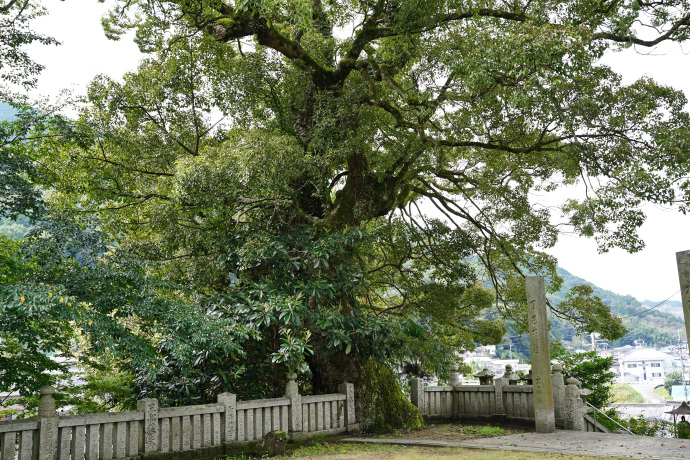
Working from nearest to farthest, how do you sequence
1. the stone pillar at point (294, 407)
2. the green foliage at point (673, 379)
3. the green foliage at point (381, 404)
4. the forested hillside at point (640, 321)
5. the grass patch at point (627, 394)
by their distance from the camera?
the stone pillar at point (294, 407) → the green foliage at point (381, 404) → the green foliage at point (673, 379) → the grass patch at point (627, 394) → the forested hillside at point (640, 321)

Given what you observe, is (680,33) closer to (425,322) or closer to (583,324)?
(583,324)

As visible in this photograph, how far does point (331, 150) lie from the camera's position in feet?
33.3

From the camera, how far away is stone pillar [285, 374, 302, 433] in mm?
9383

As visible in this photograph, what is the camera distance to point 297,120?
12.1m

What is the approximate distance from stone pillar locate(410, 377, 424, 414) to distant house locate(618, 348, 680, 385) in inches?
2664

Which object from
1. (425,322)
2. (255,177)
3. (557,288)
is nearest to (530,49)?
(255,177)

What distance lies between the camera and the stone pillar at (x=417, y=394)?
489 inches

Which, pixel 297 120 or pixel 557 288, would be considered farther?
pixel 557 288

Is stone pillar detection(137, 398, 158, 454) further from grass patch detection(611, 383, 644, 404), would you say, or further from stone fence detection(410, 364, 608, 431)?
grass patch detection(611, 383, 644, 404)

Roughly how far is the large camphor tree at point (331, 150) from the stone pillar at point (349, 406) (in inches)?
20.9

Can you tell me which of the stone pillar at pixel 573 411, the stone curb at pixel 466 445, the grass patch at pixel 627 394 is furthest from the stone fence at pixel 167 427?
the grass patch at pixel 627 394

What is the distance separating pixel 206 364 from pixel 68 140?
4583 millimetres

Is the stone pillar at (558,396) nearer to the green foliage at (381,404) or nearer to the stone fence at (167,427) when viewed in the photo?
the green foliage at (381,404)

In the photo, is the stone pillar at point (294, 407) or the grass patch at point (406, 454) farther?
the stone pillar at point (294, 407)
